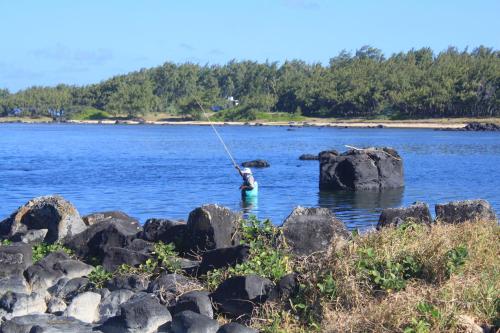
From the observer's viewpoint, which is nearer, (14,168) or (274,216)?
(274,216)

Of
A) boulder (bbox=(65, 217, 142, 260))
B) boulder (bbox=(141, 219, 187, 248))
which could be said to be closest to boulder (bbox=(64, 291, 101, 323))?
boulder (bbox=(65, 217, 142, 260))

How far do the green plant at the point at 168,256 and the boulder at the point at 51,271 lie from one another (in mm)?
1272

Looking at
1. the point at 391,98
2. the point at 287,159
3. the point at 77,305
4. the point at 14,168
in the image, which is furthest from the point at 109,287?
the point at 391,98

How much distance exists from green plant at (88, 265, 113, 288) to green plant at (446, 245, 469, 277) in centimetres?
591

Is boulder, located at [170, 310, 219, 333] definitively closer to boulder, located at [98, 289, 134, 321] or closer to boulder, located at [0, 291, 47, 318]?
boulder, located at [98, 289, 134, 321]

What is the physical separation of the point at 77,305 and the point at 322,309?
12.9 ft

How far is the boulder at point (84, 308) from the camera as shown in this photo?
1207 cm

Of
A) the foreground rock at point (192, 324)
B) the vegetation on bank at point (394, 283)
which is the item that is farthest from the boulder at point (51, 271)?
the foreground rock at point (192, 324)

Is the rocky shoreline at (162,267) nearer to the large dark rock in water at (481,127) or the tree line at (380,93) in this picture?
the large dark rock in water at (481,127)

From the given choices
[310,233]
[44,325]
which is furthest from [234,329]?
[310,233]

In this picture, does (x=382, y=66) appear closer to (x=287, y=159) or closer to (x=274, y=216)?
(x=287, y=159)

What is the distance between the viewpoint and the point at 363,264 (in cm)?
1047

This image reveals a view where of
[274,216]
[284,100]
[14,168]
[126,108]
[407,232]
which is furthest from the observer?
[126,108]

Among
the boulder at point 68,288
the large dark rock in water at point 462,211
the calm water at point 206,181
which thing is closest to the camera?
the boulder at point 68,288
